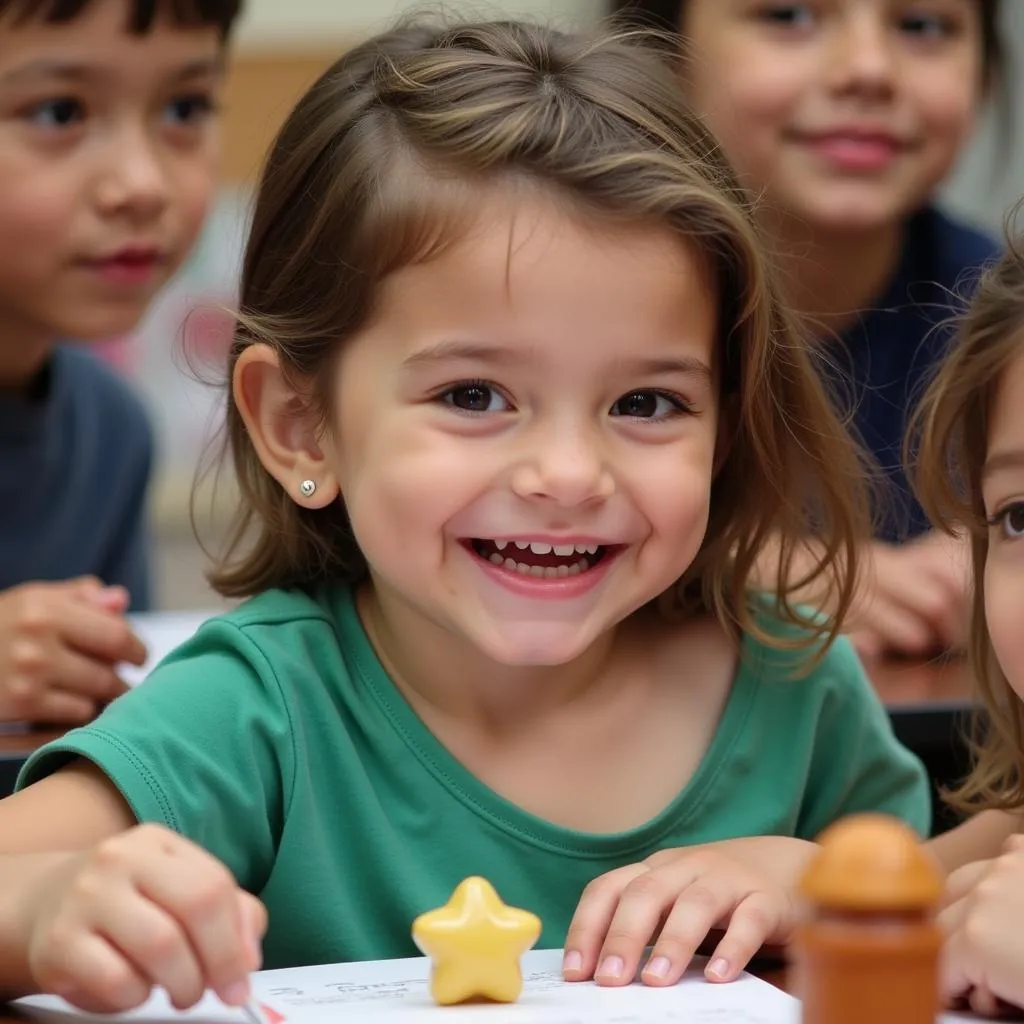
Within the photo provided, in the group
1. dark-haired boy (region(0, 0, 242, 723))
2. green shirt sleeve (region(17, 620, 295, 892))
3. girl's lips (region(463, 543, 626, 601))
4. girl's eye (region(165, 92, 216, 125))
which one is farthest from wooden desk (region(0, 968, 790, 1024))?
girl's eye (region(165, 92, 216, 125))

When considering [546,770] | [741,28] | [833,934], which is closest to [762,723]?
[546,770]

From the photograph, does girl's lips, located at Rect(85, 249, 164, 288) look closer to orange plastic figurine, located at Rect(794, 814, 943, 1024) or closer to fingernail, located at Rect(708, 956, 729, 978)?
fingernail, located at Rect(708, 956, 729, 978)

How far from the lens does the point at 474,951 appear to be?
32.1 inches

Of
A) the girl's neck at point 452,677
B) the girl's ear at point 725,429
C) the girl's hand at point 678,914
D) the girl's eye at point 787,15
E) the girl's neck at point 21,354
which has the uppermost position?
the girl's eye at point 787,15

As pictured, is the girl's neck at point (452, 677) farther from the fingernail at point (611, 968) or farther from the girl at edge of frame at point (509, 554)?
the fingernail at point (611, 968)

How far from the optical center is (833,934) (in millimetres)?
550

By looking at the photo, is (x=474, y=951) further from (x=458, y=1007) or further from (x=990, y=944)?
(x=990, y=944)

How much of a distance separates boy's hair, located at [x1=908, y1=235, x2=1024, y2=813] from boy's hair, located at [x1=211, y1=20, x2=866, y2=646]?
88 millimetres

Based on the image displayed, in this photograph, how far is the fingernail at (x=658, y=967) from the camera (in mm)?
867

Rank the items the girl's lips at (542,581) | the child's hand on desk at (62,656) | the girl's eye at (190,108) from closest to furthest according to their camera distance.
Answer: the girl's lips at (542,581), the child's hand on desk at (62,656), the girl's eye at (190,108)

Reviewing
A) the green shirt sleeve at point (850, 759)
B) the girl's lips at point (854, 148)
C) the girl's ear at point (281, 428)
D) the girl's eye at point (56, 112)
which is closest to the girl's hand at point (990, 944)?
the green shirt sleeve at point (850, 759)

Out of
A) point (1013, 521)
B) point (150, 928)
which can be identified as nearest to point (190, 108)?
point (1013, 521)

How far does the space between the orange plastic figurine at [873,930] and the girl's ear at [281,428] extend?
0.60 metres

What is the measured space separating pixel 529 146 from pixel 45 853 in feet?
1.45
